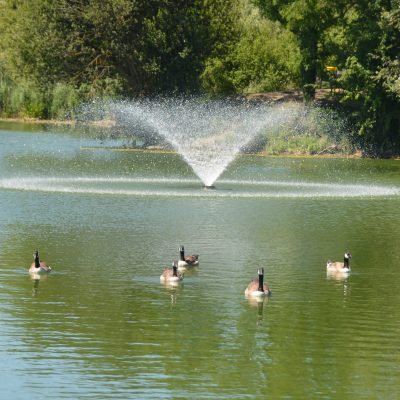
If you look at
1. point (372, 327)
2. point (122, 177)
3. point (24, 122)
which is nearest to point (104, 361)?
point (372, 327)

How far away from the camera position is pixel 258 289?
81.0 ft

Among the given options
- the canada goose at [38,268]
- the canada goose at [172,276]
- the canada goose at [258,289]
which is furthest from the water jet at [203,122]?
the canada goose at [258,289]

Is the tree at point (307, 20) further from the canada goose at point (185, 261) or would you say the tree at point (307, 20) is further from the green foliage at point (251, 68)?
the canada goose at point (185, 261)

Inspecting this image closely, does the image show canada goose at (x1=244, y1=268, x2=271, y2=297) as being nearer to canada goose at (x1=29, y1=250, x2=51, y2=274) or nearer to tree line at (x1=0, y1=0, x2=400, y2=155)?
canada goose at (x1=29, y1=250, x2=51, y2=274)

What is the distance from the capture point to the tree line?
64.5 m

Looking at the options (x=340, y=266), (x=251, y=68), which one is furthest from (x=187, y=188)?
(x=251, y=68)

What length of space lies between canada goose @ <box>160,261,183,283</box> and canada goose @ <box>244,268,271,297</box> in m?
1.86

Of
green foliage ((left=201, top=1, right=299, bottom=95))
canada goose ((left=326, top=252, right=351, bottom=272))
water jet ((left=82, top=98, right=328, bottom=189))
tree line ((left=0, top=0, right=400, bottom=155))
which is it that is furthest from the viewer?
green foliage ((left=201, top=1, right=299, bottom=95))

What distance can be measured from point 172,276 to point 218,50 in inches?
2146

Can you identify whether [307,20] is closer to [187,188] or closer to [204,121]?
[204,121]

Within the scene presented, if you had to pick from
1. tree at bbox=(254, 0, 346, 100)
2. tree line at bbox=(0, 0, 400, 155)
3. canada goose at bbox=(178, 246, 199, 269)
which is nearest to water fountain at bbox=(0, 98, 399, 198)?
tree line at bbox=(0, 0, 400, 155)

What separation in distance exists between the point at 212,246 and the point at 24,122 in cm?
6720

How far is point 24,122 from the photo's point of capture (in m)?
97.0

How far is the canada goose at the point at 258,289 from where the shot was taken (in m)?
24.6
